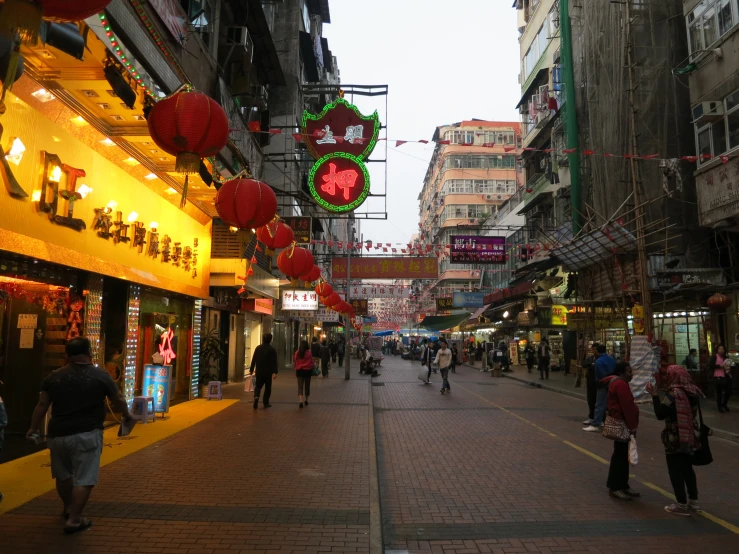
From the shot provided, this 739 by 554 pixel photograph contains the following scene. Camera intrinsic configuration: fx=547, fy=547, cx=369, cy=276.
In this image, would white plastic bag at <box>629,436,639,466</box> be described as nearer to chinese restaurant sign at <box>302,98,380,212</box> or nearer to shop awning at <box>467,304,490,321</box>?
chinese restaurant sign at <box>302,98,380,212</box>

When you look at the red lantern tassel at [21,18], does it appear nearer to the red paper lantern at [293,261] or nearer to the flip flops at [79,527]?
the flip flops at [79,527]

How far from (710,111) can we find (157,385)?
16.0 metres

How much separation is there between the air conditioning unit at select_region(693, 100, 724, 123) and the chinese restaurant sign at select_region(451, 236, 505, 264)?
10658 millimetres

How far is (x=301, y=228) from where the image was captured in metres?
20.4

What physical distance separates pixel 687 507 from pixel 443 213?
5861 cm

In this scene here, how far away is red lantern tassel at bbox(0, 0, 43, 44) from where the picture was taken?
3648 mm

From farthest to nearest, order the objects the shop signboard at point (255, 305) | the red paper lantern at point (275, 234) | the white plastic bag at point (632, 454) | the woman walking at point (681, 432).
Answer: the shop signboard at point (255, 305), the red paper lantern at point (275, 234), the white plastic bag at point (632, 454), the woman walking at point (681, 432)

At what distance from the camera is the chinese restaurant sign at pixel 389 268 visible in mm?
25500

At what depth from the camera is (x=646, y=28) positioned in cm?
1870

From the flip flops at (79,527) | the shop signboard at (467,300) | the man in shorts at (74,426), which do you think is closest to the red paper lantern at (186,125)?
the man in shorts at (74,426)

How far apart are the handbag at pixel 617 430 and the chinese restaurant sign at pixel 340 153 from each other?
1036 cm

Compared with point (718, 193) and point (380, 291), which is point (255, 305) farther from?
point (718, 193)

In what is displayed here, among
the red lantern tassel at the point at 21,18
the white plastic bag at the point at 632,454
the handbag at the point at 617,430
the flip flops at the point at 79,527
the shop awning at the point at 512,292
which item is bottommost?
the flip flops at the point at 79,527

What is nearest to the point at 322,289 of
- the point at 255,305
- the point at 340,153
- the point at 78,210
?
the point at 255,305
